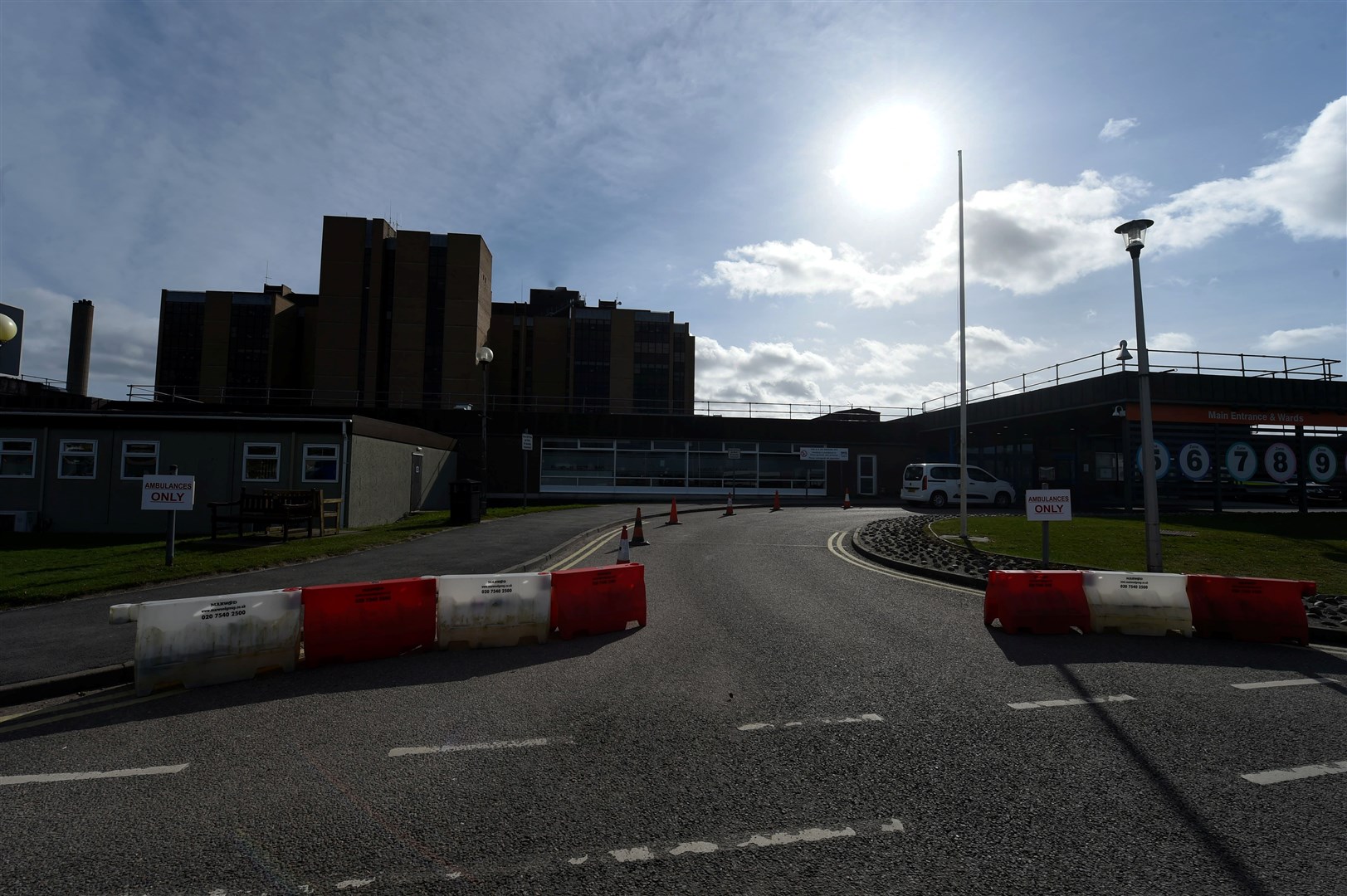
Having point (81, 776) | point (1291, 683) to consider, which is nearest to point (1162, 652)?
point (1291, 683)

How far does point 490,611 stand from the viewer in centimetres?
717

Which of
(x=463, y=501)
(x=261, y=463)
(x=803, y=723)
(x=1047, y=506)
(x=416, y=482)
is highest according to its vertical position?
(x=261, y=463)

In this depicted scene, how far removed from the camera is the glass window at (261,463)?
60.0 ft

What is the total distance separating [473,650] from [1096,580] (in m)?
7.17

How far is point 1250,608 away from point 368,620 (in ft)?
31.4

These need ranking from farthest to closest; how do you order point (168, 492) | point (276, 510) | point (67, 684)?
point (276, 510)
point (168, 492)
point (67, 684)

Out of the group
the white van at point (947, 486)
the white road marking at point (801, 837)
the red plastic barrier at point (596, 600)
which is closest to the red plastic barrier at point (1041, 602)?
the red plastic barrier at point (596, 600)

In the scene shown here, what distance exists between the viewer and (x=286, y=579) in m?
10.5

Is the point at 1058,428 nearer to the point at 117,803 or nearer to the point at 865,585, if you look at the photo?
the point at 865,585

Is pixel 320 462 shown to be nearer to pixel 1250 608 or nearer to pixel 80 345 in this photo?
pixel 1250 608

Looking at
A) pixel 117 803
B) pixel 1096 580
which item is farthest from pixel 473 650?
pixel 1096 580

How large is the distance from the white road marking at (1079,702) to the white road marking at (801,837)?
8.70 ft

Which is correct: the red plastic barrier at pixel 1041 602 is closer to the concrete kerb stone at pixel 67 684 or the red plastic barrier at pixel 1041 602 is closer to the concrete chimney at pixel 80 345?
the concrete kerb stone at pixel 67 684

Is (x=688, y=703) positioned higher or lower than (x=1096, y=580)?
lower
